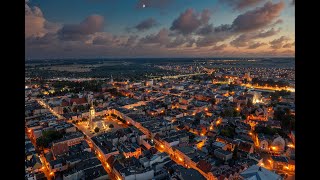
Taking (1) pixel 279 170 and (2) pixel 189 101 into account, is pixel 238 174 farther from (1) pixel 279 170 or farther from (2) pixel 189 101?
(2) pixel 189 101

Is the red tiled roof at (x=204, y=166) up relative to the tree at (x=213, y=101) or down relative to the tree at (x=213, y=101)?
down

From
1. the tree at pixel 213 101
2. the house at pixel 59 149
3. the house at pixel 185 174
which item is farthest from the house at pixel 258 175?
the tree at pixel 213 101

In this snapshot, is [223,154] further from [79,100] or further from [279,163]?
[79,100]

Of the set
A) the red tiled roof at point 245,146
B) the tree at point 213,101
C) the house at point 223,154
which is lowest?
the house at point 223,154

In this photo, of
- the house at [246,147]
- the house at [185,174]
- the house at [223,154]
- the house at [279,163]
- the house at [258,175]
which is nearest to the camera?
the house at [258,175]

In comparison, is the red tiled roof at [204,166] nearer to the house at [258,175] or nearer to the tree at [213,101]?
the house at [258,175]

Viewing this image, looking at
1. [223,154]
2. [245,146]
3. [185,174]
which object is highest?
[245,146]

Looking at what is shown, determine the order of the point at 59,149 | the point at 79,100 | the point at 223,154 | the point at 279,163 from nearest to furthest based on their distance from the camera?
the point at 279,163
the point at 223,154
the point at 59,149
the point at 79,100

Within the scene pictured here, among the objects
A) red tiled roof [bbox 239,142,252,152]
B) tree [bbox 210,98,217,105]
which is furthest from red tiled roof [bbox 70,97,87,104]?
red tiled roof [bbox 239,142,252,152]

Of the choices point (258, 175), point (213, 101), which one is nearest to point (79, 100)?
point (213, 101)
